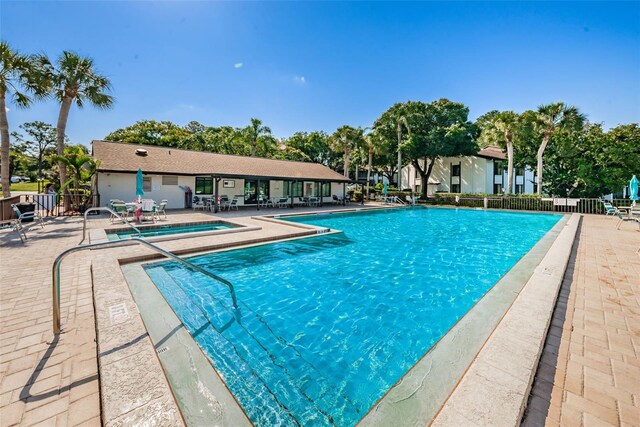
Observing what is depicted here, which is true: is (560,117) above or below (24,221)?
above

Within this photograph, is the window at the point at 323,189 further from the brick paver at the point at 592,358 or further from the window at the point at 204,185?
the brick paver at the point at 592,358

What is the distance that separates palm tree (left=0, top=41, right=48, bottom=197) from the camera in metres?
13.7

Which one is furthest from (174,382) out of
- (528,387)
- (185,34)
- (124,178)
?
(124,178)

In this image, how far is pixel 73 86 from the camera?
1537cm

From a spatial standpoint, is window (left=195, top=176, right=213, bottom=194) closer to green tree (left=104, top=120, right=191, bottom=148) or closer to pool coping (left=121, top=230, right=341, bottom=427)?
pool coping (left=121, top=230, right=341, bottom=427)

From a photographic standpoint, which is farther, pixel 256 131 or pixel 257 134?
pixel 257 134

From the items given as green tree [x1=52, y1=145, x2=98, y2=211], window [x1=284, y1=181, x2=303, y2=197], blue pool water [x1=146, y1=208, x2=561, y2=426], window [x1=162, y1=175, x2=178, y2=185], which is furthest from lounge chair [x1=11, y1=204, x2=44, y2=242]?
window [x1=284, y1=181, x2=303, y2=197]

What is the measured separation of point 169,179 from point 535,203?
90.7 feet

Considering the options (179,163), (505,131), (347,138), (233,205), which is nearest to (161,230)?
(233,205)

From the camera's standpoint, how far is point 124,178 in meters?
16.2

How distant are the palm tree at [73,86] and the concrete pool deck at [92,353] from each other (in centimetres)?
1437

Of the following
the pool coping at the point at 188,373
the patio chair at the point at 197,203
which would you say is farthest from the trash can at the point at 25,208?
the pool coping at the point at 188,373

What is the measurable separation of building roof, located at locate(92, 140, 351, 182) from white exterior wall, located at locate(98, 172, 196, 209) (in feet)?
1.99

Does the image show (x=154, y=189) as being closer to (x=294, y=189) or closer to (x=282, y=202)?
(x=282, y=202)
